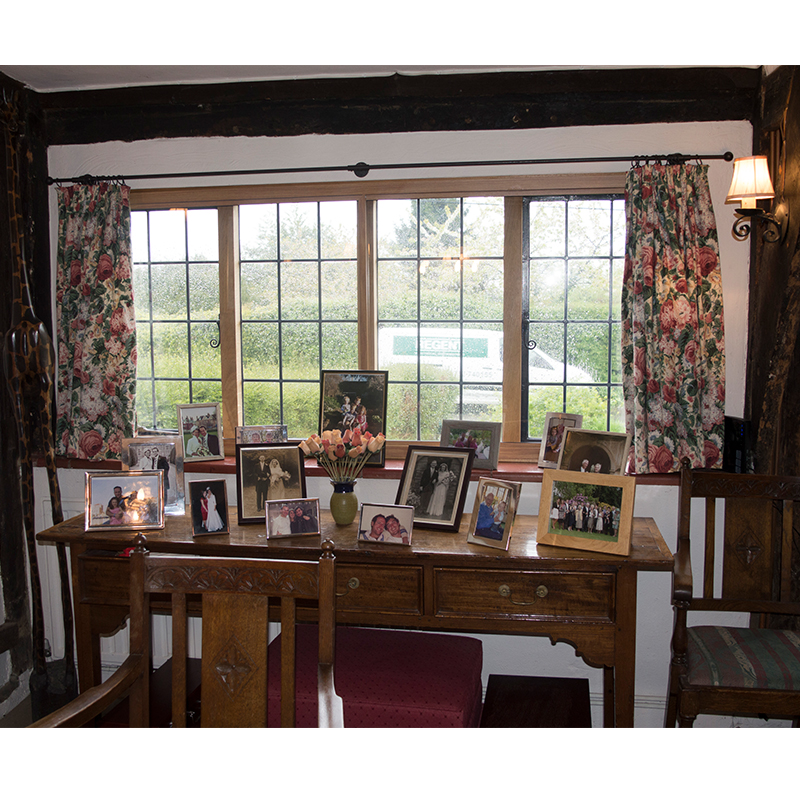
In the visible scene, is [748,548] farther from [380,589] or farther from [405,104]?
[405,104]

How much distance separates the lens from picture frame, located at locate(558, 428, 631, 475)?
2.60 meters

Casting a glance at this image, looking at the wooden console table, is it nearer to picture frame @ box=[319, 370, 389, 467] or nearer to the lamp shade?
picture frame @ box=[319, 370, 389, 467]

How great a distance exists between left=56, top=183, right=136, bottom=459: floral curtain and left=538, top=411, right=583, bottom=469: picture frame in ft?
6.27

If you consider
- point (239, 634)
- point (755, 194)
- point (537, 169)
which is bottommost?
point (239, 634)

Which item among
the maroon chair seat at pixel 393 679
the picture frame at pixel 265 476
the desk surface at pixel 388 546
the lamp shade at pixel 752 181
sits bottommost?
the maroon chair seat at pixel 393 679

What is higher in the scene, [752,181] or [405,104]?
[405,104]

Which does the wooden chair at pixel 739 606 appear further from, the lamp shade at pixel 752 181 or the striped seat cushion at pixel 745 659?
the lamp shade at pixel 752 181

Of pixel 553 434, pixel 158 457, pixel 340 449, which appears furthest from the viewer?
pixel 553 434

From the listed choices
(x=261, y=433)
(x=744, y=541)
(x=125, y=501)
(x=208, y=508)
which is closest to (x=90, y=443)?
(x=125, y=501)

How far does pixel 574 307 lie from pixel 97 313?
224cm

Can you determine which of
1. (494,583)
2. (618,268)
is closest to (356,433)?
(494,583)

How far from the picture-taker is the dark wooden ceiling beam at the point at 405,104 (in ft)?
9.16

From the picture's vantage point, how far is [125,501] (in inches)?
102

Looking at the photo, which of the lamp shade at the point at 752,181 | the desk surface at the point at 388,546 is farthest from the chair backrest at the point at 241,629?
the lamp shade at the point at 752,181
